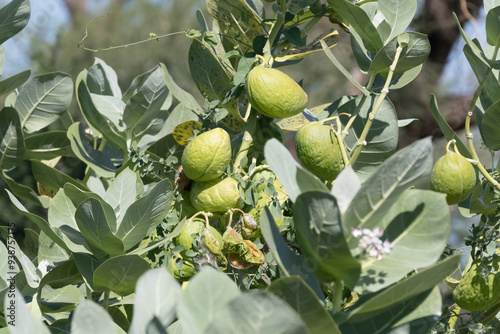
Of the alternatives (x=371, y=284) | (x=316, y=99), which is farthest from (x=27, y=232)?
(x=316, y=99)

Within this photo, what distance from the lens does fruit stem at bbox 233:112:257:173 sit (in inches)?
26.1

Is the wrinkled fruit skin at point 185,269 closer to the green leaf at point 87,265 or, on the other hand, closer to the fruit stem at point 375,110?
the green leaf at point 87,265

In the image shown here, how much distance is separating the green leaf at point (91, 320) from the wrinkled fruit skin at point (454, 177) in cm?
40

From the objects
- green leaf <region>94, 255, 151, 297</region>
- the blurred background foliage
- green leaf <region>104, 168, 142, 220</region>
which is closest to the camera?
green leaf <region>94, 255, 151, 297</region>

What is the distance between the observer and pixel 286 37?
26.6 inches

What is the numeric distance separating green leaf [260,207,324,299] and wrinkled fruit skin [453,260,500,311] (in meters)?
0.28

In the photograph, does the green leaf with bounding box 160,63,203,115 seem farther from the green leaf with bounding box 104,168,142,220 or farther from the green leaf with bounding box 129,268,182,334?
the green leaf with bounding box 129,268,182,334

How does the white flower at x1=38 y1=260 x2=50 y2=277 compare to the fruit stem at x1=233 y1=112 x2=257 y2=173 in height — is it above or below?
below

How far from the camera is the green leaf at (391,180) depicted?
1.18ft

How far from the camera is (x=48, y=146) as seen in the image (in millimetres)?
913

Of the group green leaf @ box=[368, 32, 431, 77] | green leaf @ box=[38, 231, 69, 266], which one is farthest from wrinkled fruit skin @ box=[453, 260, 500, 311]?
green leaf @ box=[38, 231, 69, 266]

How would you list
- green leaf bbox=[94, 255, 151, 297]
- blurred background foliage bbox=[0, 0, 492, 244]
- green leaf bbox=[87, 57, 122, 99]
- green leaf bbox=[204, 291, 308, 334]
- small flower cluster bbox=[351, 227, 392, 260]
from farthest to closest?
blurred background foliage bbox=[0, 0, 492, 244] → green leaf bbox=[87, 57, 122, 99] → green leaf bbox=[94, 255, 151, 297] → small flower cluster bbox=[351, 227, 392, 260] → green leaf bbox=[204, 291, 308, 334]

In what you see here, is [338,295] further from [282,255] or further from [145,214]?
[145,214]

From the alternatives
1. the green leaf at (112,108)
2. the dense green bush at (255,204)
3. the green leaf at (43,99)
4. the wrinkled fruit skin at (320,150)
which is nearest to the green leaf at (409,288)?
the dense green bush at (255,204)
